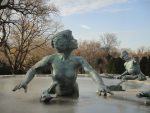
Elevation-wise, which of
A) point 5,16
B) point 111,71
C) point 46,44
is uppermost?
point 5,16

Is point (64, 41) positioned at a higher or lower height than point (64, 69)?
higher

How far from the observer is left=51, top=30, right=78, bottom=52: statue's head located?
530cm

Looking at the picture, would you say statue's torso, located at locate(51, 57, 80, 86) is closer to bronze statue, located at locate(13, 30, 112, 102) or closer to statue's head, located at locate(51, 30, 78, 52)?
bronze statue, located at locate(13, 30, 112, 102)

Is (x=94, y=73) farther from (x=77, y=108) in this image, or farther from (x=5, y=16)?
(x=5, y=16)

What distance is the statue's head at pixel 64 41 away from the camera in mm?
5305

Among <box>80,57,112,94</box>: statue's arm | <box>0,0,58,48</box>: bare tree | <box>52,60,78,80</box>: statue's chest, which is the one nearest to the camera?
<box>80,57,112,94</box>: statue's arm

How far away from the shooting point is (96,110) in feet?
12.9

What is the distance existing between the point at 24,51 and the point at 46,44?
299 cm

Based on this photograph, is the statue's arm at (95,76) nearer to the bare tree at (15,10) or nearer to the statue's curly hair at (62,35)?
the statue's curly hair at (62,35)

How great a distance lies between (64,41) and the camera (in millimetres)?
5336

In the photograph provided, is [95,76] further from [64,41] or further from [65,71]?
[64,41]

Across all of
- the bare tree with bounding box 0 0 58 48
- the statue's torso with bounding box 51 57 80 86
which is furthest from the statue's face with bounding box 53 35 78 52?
the bare tree with bounding box 0 0 58 48

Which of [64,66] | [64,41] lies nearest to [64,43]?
[64,41]

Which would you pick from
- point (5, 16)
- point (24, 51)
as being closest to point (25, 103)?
point (5, 16)
